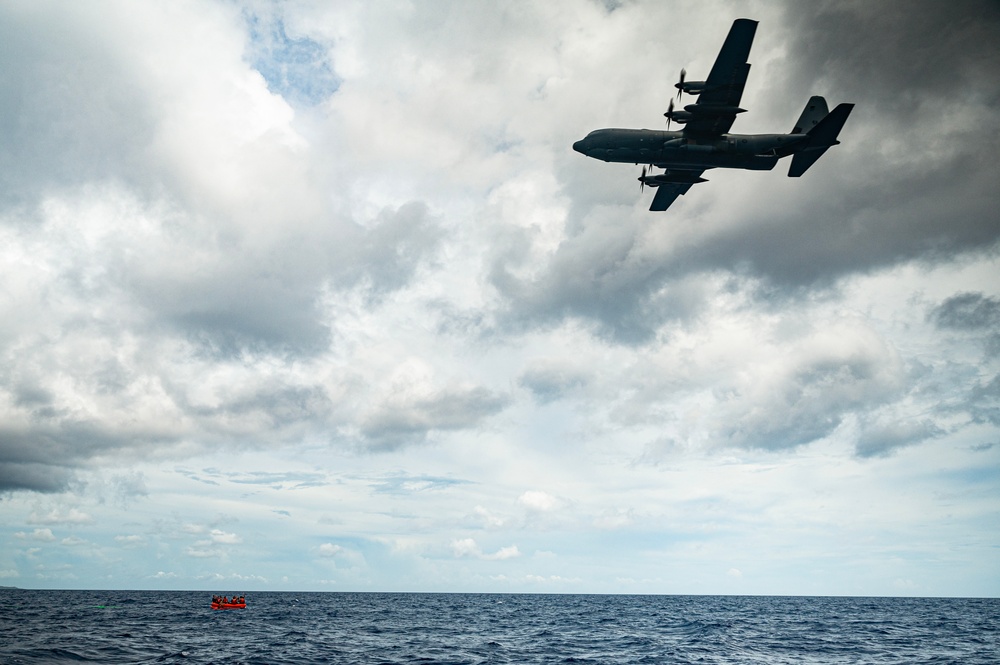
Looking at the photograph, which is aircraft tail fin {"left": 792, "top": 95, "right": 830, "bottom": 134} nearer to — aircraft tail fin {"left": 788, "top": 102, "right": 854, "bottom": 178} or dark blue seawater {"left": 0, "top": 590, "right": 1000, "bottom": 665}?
aircraft tail fin {"left": 788, "top": 102, "right": 854, "bottom": 178}

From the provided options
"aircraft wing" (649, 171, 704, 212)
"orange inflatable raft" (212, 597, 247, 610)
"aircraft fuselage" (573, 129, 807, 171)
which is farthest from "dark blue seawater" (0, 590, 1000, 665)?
"aircraft fuselage" (573, 129, 807, 171)

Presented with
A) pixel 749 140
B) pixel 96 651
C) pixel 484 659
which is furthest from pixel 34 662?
pixel 749 140

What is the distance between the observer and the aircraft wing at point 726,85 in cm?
3700

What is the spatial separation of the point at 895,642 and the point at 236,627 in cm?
7151

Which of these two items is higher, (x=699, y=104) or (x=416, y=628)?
(x=699, y=104)

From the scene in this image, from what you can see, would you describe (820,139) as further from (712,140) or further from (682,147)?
(682,147)

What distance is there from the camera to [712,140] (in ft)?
137

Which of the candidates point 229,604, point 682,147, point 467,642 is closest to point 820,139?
point 682,147

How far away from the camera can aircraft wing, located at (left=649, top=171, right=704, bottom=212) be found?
4553cm

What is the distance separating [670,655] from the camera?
51.3 meters

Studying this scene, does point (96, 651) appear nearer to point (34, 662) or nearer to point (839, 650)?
point (34, 662)

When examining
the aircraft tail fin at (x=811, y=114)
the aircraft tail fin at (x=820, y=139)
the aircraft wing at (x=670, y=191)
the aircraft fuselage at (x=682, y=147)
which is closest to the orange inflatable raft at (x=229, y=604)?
the aircraft wing at (x=670, y=191)

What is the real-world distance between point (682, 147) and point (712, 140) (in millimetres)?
2038

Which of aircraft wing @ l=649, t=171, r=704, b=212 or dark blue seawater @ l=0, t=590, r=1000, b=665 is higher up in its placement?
aircraft wing @ l=649, t=171, r=704, b=212
